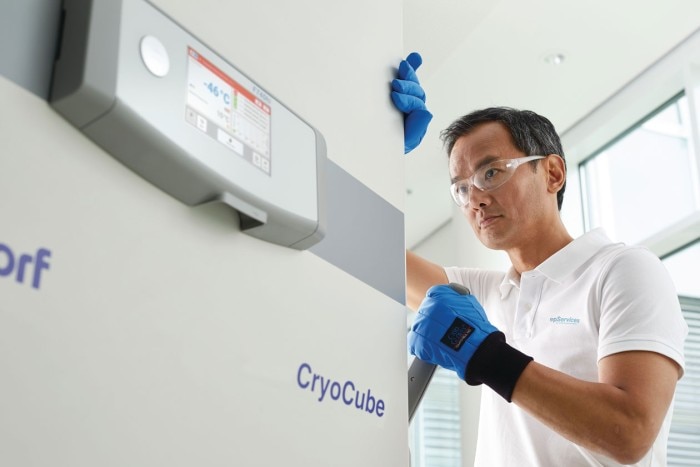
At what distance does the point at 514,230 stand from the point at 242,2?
100 cm

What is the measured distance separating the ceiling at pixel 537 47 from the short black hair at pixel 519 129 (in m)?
1.48

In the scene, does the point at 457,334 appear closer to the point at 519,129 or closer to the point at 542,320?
the point at 542,320

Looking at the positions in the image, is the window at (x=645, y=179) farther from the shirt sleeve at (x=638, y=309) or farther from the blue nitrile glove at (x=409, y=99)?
the blue nitrile glove at (x=409, y=99)

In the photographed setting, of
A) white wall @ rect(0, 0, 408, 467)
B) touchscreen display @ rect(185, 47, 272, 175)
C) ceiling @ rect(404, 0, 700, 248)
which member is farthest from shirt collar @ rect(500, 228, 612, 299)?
ceiling @ rect(404, 0, 700, 248)

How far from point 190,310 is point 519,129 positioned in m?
1.24

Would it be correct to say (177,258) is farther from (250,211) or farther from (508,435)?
(508,435)

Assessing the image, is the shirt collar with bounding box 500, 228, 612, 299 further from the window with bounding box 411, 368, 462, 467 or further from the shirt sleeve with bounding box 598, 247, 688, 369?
the window with bounding box 411, 368, 462, 467

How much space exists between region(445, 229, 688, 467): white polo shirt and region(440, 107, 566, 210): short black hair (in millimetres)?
265

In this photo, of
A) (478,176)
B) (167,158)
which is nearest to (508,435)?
(478,176)

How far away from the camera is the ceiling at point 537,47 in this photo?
3.39 m

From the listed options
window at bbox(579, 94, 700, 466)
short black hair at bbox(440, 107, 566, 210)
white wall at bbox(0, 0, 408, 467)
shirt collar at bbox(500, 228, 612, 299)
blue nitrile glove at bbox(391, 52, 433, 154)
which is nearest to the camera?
white wall at bbox(0, 0, 408, 467)

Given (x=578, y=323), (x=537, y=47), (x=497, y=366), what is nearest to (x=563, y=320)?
(x=578, y=323)

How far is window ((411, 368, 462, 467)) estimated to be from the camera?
5324 mm

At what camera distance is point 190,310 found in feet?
2.51
